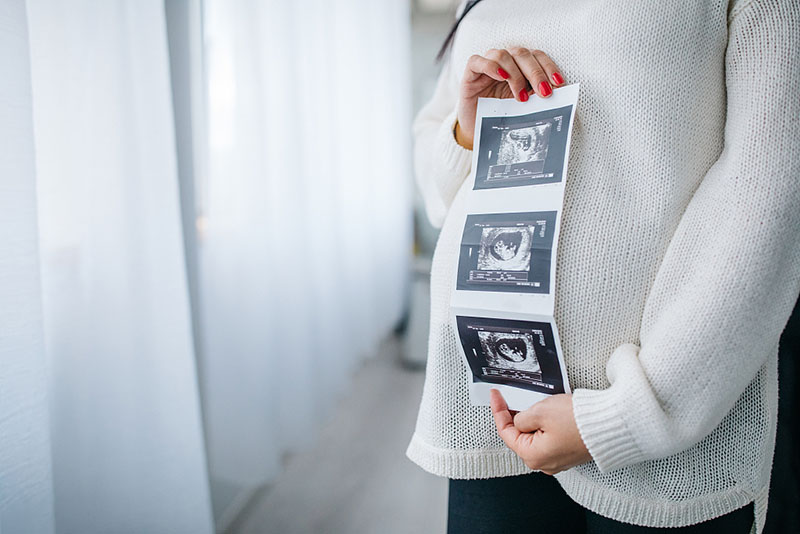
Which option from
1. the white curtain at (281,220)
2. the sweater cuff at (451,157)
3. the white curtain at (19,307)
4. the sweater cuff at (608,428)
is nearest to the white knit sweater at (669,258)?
the sweater cuff at (608,428)

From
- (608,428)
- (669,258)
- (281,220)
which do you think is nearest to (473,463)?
(608,428)

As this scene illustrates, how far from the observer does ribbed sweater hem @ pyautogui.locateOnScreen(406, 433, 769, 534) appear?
21.4 inches

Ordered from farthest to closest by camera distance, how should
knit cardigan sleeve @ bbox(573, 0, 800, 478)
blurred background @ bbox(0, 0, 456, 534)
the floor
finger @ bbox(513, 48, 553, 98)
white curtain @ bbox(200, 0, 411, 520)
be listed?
the floor
white curtain @ bbox(200, 0, 411, 520)
blurred background @ bbox(0, 0, 456, 534)
finger @ bbox(513, 48, 553, 98)
knit cardigan sleeve @ bbox(573, 0, 800, 478)

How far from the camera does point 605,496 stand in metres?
0.57

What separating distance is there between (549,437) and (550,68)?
412mm

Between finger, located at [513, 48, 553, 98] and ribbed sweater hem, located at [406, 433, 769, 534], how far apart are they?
434mm

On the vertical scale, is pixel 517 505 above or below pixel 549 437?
below

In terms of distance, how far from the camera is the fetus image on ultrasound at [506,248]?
571 mm

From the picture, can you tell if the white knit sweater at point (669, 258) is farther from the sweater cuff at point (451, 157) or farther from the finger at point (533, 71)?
the sweater cuff at point (451, 157)

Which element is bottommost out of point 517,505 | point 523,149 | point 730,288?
point 517,505

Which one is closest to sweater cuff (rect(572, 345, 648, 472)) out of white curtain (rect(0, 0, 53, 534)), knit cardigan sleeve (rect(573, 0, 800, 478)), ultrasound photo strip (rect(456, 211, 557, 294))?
knit cardigan sleeve (rect(573, 0, 800, 478))

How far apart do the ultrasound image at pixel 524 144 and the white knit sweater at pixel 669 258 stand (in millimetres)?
37

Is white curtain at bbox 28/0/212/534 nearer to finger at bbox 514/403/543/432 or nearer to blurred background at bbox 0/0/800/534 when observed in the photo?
blurred background at bbox 0/0/800/534

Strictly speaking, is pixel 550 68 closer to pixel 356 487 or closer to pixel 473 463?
pixel 473 463
